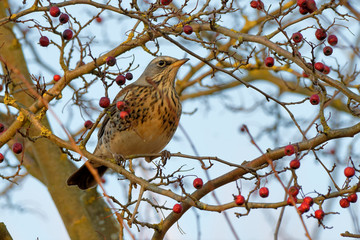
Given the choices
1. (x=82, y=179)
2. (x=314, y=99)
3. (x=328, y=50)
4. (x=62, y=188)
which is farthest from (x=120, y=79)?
(x=62, y=188)

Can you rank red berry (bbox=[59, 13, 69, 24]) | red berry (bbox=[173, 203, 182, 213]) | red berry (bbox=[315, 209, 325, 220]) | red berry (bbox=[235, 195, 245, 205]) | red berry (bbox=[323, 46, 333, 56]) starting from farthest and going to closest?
red berry (bbox=[59, 13, 69, 24])
red berry (bbox=[323, 46, 333, 56])
red berry (bbox=[173, 203, 182, 213])
red berry (bbox=[315, 209, 325, 220])
red berry (bbox=[235, 195, 245, 205])

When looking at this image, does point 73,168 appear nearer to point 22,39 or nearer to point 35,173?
point 35,173

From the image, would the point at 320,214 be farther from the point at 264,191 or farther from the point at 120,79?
the point at 120,79

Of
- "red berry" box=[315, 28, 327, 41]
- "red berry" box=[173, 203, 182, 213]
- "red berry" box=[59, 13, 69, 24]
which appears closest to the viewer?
"red berry" box=[173, 203, 182, 213]

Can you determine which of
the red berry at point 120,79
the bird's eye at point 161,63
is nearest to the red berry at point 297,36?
the red berry at point 120,79

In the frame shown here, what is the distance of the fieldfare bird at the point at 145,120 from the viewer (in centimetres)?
498

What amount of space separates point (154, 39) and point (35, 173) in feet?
9.78

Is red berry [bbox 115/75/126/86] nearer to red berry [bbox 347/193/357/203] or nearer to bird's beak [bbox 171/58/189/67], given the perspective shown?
red berry [bbox 347/193/357/203]

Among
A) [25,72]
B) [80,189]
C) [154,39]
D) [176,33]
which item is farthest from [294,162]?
[25,72]

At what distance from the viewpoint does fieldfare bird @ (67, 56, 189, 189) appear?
498cm

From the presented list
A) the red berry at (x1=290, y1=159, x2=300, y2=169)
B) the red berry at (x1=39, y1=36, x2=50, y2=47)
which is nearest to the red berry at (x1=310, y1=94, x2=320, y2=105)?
the red berry at (x1=290, y1=159, x2=300, y2=169)

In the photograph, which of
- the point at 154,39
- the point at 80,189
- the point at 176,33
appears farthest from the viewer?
the point at 80,189

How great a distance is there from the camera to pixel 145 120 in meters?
4.98

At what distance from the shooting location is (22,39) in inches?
228
